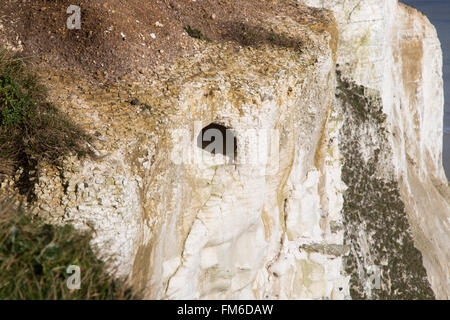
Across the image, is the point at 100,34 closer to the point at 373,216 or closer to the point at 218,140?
the point at 218,140

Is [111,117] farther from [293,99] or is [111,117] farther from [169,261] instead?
[293,99]

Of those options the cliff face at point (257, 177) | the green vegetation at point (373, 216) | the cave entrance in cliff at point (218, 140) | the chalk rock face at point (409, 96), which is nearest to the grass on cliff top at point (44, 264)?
the cliff face at point (257, 177)

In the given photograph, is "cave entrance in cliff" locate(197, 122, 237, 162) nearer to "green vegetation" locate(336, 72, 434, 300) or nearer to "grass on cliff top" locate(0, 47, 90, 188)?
Answer: "grass on cliff top" locate(0, 47, 90, 188)

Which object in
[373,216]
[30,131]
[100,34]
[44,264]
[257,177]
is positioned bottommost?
[44,264]

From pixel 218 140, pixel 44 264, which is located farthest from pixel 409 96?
pixel 44 264

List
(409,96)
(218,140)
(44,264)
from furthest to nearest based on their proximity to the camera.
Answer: (409,96) → (218,140) → (44,264)
